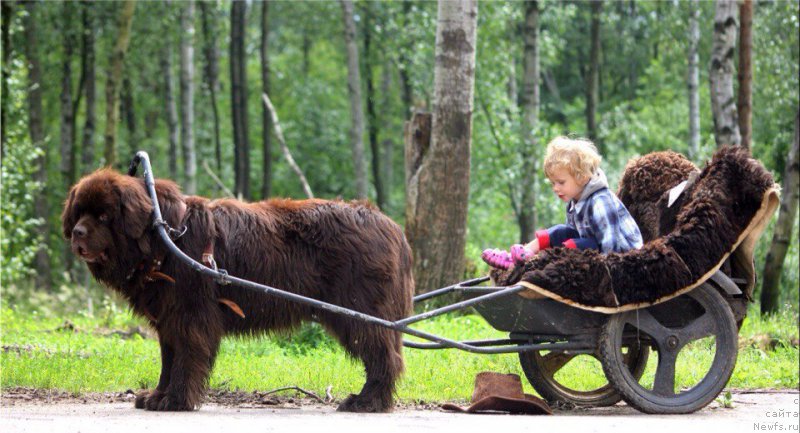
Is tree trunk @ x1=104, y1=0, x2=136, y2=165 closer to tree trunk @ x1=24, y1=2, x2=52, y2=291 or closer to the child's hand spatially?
tree trunk @ x1=24, y1=2, x2=52, y2=291

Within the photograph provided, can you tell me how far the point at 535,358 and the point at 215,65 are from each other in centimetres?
2560

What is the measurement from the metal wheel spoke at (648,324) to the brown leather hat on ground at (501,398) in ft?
2.40

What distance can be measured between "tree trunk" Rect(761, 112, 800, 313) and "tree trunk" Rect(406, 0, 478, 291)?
12.4 feet

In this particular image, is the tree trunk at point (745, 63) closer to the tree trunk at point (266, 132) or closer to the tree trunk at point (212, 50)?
the tree trunk at point (266, 132)

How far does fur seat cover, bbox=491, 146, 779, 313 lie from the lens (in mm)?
5766

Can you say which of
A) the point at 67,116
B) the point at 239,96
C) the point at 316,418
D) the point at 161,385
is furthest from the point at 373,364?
the point at 239,96

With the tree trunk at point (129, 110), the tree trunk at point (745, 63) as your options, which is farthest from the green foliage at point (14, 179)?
the tree trunk at point (129, 110)

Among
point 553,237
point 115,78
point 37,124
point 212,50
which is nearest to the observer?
point 553,237

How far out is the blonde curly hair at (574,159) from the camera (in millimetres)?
6164

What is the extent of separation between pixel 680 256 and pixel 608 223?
0.48 m

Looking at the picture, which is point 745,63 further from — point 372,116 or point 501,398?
point 372,116

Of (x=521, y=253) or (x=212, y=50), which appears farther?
(x=212, y=50)

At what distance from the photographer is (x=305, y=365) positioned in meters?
7.84

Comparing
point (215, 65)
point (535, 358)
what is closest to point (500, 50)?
point (215, 65)
